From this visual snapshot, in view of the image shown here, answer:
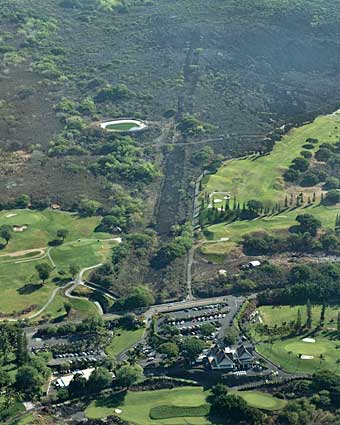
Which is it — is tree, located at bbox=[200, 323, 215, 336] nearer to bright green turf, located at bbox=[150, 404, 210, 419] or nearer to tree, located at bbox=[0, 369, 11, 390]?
bright green turf, located at bbox=[150, 404, 210, 419]

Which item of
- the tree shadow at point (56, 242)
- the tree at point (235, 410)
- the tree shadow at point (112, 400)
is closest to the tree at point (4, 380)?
the tree shadow at point (112, 400)

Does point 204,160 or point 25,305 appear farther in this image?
point 204,160

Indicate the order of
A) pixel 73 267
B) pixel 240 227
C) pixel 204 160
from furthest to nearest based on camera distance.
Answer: pixel 204 160 < pixel 240 227 < pixel 73 267

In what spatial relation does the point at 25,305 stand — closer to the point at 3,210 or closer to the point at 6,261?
the point at 6,261

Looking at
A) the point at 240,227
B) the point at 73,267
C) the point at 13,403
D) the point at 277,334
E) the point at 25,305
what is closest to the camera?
the point at 13,403

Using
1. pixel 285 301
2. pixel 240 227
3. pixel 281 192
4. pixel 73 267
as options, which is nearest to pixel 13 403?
pixel 73 267

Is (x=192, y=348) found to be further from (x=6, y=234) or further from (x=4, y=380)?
(x=6, y=234)
